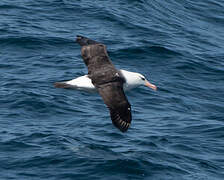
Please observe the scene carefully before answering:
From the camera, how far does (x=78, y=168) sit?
12.5m

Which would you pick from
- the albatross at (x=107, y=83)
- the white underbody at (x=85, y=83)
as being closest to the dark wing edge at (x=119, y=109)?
the albatross at (x=107, y=83)

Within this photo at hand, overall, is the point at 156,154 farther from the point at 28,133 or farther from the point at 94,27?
the point at 94,27

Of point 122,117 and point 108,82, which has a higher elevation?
point 108,82

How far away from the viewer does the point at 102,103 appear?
16.2 meters

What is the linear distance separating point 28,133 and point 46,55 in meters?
5.32

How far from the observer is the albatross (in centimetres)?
1199

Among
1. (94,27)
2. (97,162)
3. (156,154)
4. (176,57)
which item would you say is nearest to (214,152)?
(156,154)

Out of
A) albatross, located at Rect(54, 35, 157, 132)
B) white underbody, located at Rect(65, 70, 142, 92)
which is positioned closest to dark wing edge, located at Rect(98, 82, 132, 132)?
albatross, located at Rect(54, 35, 157, 132)

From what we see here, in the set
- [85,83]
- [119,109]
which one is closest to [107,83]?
[85,83]

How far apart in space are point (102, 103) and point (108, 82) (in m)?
3.38

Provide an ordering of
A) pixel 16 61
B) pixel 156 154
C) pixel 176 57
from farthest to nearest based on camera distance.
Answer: pixel 176 57, pixel 16 61, pixel 156 154

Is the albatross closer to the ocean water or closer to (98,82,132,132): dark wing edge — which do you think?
(98,82,132,132): dark wing edge

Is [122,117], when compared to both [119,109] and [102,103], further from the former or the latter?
[102,103]

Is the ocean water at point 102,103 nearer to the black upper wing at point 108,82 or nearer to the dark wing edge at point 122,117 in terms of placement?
the dark wing edge at point 122,117
